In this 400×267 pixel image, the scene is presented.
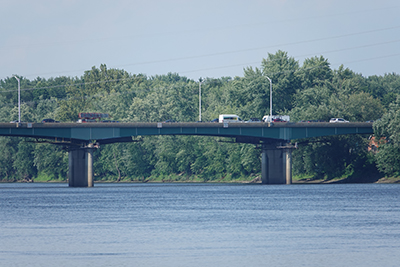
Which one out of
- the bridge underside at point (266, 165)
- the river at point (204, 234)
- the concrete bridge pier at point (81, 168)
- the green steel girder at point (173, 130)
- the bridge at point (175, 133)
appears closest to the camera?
the river at point (204, 234)

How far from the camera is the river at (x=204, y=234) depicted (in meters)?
41.0

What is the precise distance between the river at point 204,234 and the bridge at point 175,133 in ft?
124

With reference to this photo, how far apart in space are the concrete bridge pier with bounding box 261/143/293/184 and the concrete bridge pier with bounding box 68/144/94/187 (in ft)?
111

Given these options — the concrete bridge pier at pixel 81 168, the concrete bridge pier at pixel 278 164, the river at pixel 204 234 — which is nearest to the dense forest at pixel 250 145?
the concrete bridge pier at pixel 278 164

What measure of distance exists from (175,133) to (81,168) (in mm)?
18773

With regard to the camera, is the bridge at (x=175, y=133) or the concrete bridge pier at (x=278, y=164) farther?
the concrete bridge pier at (x=278, y=164)

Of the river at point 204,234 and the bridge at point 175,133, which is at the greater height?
the bridge at point 175,133

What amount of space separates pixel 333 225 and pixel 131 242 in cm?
1872

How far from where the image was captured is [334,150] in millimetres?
141125

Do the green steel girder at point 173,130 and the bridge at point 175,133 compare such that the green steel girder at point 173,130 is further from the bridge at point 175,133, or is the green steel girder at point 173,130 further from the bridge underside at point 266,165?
the bridge underside at point 266,165

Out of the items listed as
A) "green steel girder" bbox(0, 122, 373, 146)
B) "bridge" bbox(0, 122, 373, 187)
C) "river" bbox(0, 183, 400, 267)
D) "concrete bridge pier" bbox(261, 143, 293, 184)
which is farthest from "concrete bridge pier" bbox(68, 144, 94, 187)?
"river" bbox(0, 183, 400, 267)

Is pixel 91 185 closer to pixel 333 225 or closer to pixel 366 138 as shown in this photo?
pixel 366 138

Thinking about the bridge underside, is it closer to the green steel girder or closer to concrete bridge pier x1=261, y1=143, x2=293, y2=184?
concrete bridge pier x1=261, y1=143, x2=293, y2=184

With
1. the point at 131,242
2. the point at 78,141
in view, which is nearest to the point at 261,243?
the point at 131,242
